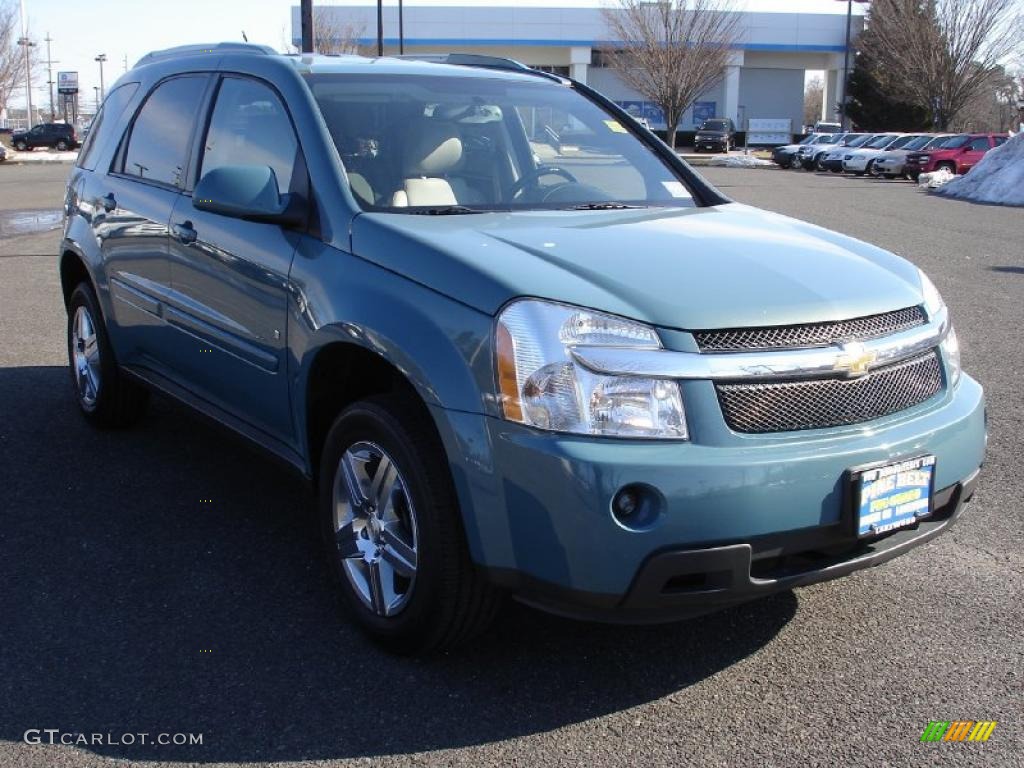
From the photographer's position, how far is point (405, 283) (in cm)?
331

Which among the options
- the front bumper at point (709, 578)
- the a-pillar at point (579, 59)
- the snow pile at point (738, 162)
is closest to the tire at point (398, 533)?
the front bumper at point (709, 578)

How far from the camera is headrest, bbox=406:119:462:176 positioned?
4.12 metres

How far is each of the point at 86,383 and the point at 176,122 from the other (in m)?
1.71

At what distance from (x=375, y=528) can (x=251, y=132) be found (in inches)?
69.2

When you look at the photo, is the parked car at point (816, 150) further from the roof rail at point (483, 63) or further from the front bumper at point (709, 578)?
the front bumper at point (709, 578)

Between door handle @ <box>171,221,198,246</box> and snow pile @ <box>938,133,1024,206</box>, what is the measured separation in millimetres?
24537

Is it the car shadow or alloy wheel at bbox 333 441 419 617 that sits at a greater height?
alloy wheel at bbox 333 441 419 617

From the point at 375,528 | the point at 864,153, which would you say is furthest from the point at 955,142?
the point at 375,528

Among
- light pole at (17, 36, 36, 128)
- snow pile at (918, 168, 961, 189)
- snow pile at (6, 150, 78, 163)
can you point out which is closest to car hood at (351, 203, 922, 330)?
snow pile at (918, 168, 961, 189)

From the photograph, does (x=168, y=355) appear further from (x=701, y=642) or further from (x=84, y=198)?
(x=701, y=642)

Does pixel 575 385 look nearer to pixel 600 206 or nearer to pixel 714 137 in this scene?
pixel 600 206

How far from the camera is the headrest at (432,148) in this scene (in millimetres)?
4125

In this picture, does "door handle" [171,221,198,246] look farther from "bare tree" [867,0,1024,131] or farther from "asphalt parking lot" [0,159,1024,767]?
"bare tree" [867,0,1024,131]

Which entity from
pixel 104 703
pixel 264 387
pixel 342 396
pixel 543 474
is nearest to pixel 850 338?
pixel 543 474
